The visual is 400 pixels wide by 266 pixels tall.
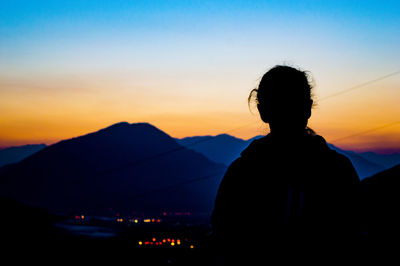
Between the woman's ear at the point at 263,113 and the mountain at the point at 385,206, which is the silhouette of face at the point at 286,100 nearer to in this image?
the woman's ear at the point at 263,113

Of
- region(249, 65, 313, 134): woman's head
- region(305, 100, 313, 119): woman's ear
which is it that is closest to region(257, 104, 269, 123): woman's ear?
region(249, 65, 313, 134): woman's head

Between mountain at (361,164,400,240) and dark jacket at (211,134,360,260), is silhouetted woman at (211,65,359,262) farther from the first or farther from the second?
mountain at (361,164,400,240)

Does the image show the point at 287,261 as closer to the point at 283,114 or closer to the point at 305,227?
the point at 305,227

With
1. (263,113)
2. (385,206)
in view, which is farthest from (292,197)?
(385,206)

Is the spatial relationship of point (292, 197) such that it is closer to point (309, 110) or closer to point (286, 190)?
point (286, 190)

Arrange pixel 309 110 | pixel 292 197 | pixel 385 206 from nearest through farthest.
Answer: pixel 292 197 < pixel 309 110 < pixel 385 206

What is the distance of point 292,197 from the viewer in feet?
4.35

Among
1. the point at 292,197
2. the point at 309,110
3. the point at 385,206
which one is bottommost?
the point at 385,206

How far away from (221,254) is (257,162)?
1.34ft

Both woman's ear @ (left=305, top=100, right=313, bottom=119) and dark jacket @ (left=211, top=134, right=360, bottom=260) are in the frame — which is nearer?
dark jacket @ (left=211, top=134, right=360, bottom=260)

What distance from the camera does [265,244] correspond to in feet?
4.28

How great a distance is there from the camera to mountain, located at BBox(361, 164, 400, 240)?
10609mm

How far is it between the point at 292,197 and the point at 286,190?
36mm

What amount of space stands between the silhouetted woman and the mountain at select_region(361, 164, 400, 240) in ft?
29.1
